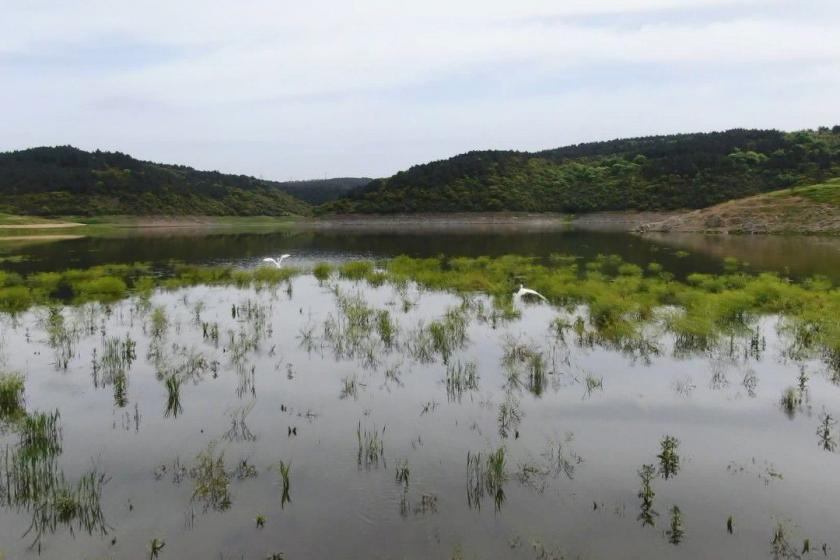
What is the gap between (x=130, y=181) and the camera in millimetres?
153625

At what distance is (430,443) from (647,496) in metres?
3.37

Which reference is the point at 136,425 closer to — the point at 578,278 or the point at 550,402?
the point at 550,402

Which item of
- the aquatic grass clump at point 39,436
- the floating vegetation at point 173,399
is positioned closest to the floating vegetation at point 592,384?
the floating vegetation at point 173,399

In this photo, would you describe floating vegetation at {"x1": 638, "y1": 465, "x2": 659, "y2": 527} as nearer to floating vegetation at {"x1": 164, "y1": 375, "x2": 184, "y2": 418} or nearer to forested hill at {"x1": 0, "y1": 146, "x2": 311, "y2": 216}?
floating vegetation at {"x1": 164, "y1": 375, "x2": 184, "y2": 418}

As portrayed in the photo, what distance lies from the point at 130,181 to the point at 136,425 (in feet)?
536

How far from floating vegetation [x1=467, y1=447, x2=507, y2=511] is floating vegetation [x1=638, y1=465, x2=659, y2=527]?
1.76m

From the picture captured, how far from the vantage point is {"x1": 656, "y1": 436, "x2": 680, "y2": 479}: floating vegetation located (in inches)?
328

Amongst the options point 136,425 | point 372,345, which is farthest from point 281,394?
point 372,345

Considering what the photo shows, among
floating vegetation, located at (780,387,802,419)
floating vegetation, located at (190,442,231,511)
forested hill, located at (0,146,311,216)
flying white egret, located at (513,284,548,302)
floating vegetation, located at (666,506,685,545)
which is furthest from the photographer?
forested hill, located at (0,146,311,216)

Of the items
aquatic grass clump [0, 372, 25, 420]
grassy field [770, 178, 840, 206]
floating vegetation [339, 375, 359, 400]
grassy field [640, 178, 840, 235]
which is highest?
grassy field [770, 178, 840, 206]

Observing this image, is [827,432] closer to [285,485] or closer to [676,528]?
[676,528]

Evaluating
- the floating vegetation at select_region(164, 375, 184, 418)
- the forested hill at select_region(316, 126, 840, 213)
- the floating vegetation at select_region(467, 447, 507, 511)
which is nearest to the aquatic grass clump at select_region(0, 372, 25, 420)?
the floating vegetation at select_region(164, 375, 184, 418)

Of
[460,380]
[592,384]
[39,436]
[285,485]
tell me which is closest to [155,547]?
[285,485]

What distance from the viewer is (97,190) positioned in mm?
141625
